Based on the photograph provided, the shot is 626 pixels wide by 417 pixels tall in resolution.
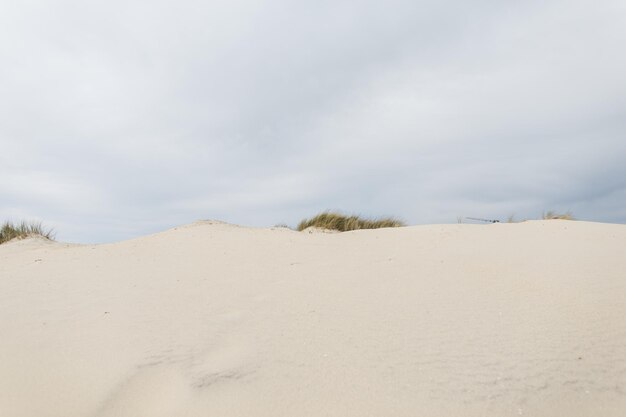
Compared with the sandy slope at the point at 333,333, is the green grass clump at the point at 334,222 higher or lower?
higher

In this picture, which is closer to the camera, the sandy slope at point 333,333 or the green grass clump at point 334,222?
the sandy slope at point 333,333

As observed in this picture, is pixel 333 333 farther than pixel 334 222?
No

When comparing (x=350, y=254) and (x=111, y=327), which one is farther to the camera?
(x=350, y=254)

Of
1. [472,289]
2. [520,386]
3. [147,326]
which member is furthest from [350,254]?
[520,386]

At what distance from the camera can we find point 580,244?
3.65 m

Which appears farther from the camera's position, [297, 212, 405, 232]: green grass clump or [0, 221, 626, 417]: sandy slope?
[297, 212, 405, 232]: green grass clump

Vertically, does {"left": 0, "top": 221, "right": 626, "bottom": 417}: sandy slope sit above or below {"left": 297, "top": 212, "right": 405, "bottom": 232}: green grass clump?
below

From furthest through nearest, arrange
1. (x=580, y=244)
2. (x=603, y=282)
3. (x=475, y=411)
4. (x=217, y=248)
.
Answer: (x=217, y=248)
(x=580, y=244)
(x=603, y=282)
(x=475, y=411)

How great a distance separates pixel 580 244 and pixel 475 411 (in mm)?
2424

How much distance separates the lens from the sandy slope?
1933mm

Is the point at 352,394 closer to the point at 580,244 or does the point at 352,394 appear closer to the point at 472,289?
the point at 472,289

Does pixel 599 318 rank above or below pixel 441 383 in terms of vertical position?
above

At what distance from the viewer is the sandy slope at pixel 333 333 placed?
1933 millimetres

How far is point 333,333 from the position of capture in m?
2.40
